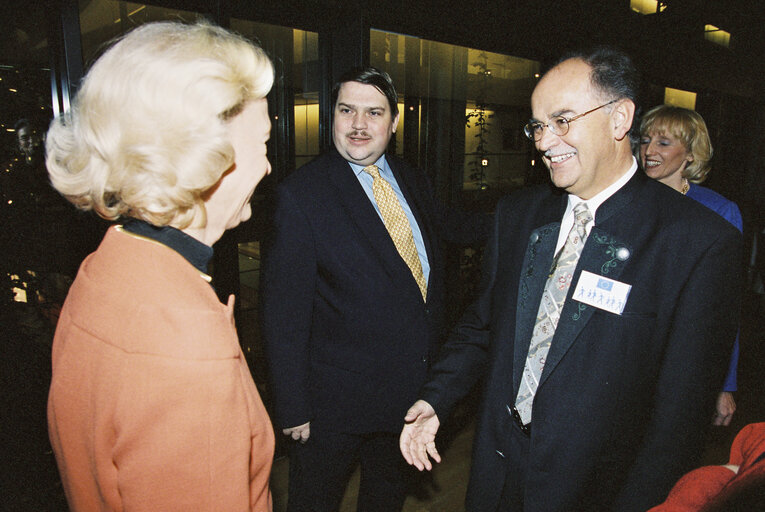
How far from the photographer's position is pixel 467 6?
116 inches

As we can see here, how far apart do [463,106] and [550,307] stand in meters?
3.24

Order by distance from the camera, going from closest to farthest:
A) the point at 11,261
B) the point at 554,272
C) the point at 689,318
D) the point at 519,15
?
the point at 689,318
the point at 554,272
the point at 11,261
the point at 519,15

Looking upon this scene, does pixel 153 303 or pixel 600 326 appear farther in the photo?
pixel 600 326

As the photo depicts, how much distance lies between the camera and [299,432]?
1.77 m

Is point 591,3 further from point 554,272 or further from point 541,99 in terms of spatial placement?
point 554,272

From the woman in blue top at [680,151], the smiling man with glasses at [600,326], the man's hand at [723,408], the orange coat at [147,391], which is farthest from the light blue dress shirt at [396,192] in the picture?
the woman in blue top at [680,151]

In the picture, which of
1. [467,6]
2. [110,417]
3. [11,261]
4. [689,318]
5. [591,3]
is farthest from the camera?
[591,3]

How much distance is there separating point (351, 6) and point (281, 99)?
0.66 m

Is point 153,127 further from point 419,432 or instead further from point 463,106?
point 463,106

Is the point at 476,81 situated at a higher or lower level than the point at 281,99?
higher

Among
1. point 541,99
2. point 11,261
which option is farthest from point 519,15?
point 11,261

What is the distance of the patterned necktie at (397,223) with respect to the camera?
1.85 m

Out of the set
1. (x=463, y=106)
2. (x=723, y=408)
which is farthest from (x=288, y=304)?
(x=463, y=106)

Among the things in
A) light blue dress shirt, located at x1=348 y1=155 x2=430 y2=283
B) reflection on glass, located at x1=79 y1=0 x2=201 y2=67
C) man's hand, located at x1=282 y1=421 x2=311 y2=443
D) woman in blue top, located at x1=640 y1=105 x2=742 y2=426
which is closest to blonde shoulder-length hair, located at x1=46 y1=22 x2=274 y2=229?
light blue dress shirt, located at x1=348 y1=155 x2=430 y2=283
